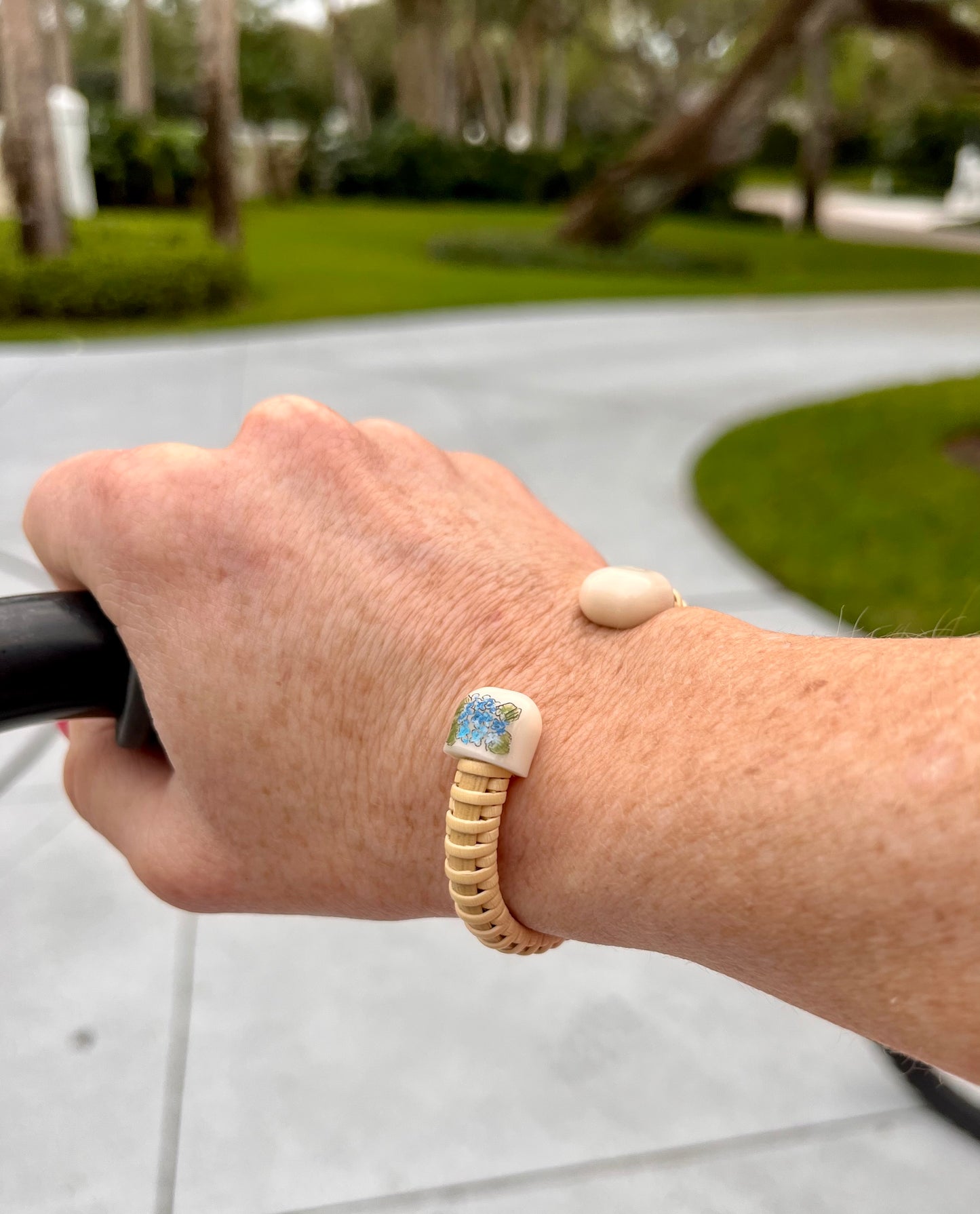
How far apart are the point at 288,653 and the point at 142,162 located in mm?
24192

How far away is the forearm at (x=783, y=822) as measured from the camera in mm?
703

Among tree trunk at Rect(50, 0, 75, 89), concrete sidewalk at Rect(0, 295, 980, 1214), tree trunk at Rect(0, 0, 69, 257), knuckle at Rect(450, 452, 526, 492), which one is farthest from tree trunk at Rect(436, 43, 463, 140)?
knuckle at Rect(450, 452, 526, 492)

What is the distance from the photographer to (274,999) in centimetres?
239

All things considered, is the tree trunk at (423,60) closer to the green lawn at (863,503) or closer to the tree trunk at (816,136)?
the tree trunk at (816,136)

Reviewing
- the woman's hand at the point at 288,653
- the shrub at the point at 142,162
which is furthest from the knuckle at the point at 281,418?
the shrub at the point at 142,162

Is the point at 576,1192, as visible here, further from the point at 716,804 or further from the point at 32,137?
the point at 32,137

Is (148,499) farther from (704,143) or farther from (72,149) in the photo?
(72,149)

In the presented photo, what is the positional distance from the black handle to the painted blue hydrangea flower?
0.34m

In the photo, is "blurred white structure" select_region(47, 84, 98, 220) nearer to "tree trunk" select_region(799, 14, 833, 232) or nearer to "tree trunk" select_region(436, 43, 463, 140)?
"tree trunk" select_region(799, 14, 833, 232)

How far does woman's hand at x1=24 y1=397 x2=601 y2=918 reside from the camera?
3.30 feet

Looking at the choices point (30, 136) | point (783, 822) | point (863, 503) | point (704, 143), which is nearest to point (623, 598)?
point (783, 822)

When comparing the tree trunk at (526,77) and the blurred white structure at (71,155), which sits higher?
the tree trunk at (526,77)

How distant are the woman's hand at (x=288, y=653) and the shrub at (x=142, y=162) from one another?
22.9m

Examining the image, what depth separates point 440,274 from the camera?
12.9 metres
